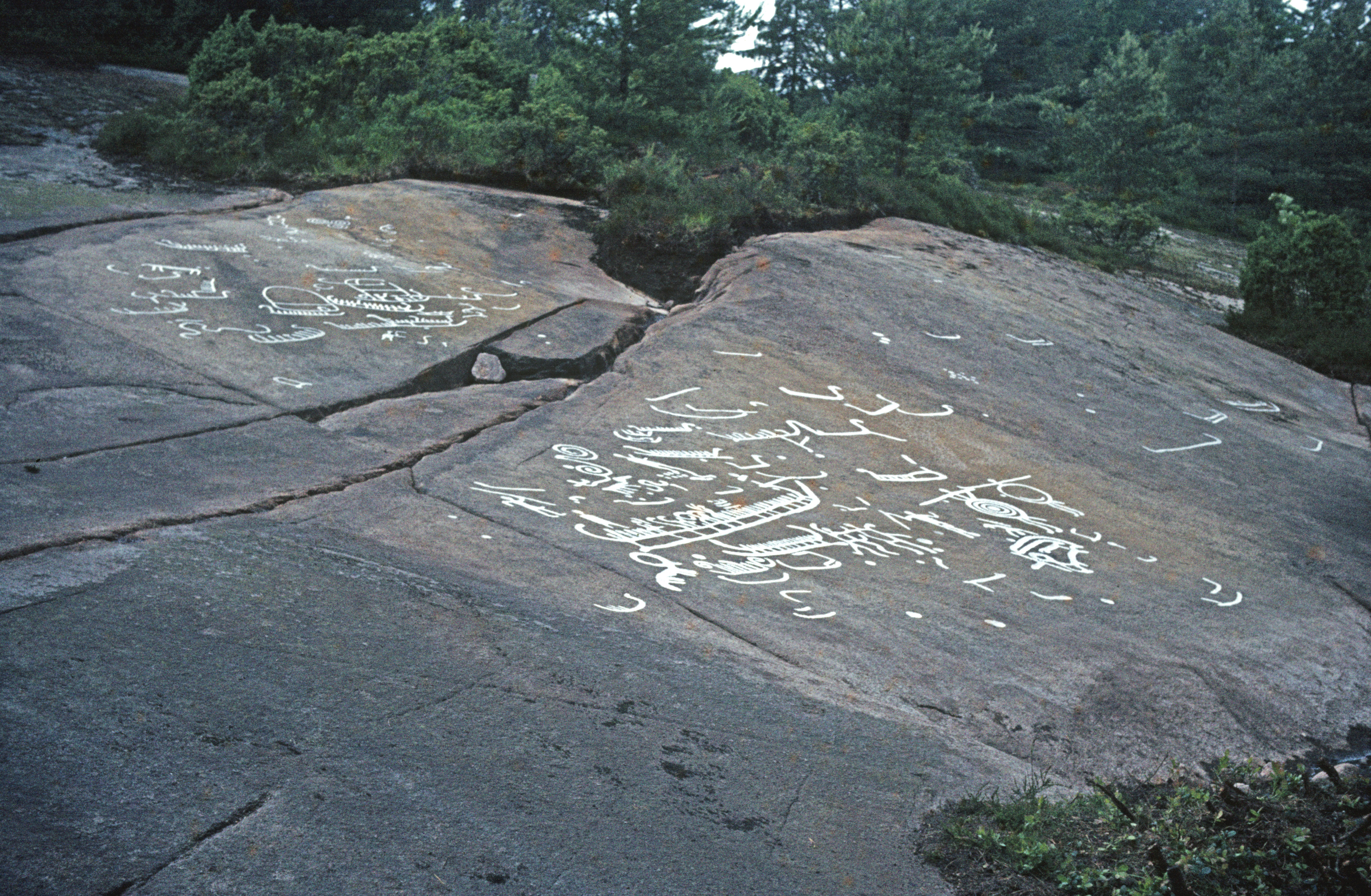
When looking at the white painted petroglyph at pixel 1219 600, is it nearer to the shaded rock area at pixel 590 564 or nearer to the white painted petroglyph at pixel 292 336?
the shaded rock area at pixel 590 564

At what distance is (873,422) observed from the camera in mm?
5680

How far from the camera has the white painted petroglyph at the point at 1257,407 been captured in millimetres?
6992

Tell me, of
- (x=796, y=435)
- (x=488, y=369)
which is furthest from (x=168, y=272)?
(x=796, y=435)

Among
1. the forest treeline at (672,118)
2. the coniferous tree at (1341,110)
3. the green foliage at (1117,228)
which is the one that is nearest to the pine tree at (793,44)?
the forest treeline at (672,118)

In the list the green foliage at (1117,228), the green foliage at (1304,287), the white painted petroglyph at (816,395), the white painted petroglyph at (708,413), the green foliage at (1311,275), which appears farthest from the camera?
the green foliage at (1117,228)

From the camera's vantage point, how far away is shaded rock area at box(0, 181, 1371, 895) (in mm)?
2377

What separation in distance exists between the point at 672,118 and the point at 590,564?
9.95 meters

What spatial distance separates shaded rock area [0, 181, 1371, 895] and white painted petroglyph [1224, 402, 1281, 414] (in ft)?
0.25

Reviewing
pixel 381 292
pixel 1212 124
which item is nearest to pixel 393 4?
pixel 381 292

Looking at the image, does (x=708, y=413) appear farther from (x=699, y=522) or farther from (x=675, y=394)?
(x=699, y=522)

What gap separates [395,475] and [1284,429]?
233 inches

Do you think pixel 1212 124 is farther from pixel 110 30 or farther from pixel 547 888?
pixel 547 888

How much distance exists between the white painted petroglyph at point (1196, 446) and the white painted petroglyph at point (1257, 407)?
76cm

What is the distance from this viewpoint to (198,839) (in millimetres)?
2131
